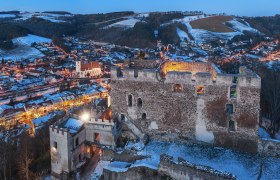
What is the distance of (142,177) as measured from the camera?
75.5ft

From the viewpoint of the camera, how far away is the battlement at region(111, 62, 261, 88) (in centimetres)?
2476

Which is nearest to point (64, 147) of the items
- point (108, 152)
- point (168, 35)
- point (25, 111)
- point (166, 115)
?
point (108, 152)

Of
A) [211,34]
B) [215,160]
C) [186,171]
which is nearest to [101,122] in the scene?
[186,171]

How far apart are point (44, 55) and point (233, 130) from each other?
144 metres

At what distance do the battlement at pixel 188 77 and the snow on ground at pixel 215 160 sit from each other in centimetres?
519

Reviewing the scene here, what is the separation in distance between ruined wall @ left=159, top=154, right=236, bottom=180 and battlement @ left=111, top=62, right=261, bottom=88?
6.80m

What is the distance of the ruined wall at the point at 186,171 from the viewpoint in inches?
805

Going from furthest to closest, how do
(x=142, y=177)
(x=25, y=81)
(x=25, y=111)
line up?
1. (x=25, y=81)
2. (x=25, y=111)
3. (x=142, y=177)

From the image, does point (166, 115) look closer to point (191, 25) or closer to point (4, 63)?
point (4, 63)

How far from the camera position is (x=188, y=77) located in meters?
26.3

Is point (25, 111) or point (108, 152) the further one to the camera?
point (25, 111)

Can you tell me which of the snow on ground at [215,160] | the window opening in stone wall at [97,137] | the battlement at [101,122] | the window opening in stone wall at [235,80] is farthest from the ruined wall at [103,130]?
the window opening in stone wall at [235,80]

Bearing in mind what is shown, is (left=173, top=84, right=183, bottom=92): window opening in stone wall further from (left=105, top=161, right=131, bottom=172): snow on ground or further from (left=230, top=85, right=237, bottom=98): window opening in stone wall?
(left=105, top=161, right=131, bottom=172): snow on ground

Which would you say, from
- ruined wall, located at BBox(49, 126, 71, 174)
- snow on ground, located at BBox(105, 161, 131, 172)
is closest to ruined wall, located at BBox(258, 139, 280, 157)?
snow on ground, located at BBox(105, 161, 131, 172)
